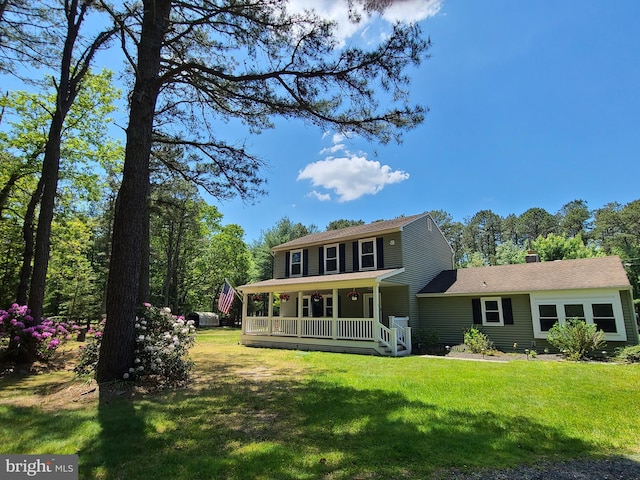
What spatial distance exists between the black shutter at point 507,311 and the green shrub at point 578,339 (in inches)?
75.5

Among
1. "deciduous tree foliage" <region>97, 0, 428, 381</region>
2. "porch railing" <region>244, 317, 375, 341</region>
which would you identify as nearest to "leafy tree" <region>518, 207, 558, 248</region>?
"porch railing" <region>244, 317, 375, 341</region>

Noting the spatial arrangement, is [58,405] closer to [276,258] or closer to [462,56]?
[462,56]

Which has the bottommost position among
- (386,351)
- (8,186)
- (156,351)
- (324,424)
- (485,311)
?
(386,351)

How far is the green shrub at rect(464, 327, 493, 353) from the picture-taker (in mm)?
12680

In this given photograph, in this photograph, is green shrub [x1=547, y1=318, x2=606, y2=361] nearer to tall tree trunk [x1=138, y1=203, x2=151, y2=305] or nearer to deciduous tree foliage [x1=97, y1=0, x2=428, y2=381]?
deciduous tree foliage [x1=97, y1=0, x2=428, y2=381]

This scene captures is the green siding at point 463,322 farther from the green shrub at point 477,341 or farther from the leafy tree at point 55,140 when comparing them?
the leafy tree at point 55,140

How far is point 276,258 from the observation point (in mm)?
20062

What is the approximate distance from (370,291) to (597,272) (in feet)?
28.3

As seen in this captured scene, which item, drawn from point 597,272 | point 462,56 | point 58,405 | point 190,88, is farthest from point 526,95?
point 58,405

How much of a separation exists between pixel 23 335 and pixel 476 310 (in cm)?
1506

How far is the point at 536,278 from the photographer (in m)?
13.5

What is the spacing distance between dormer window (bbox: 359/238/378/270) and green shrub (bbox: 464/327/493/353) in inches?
186

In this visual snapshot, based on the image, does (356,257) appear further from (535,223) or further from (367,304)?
(535,223)

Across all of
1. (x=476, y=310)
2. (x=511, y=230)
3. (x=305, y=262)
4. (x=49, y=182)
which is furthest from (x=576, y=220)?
(x=49, y=182)
